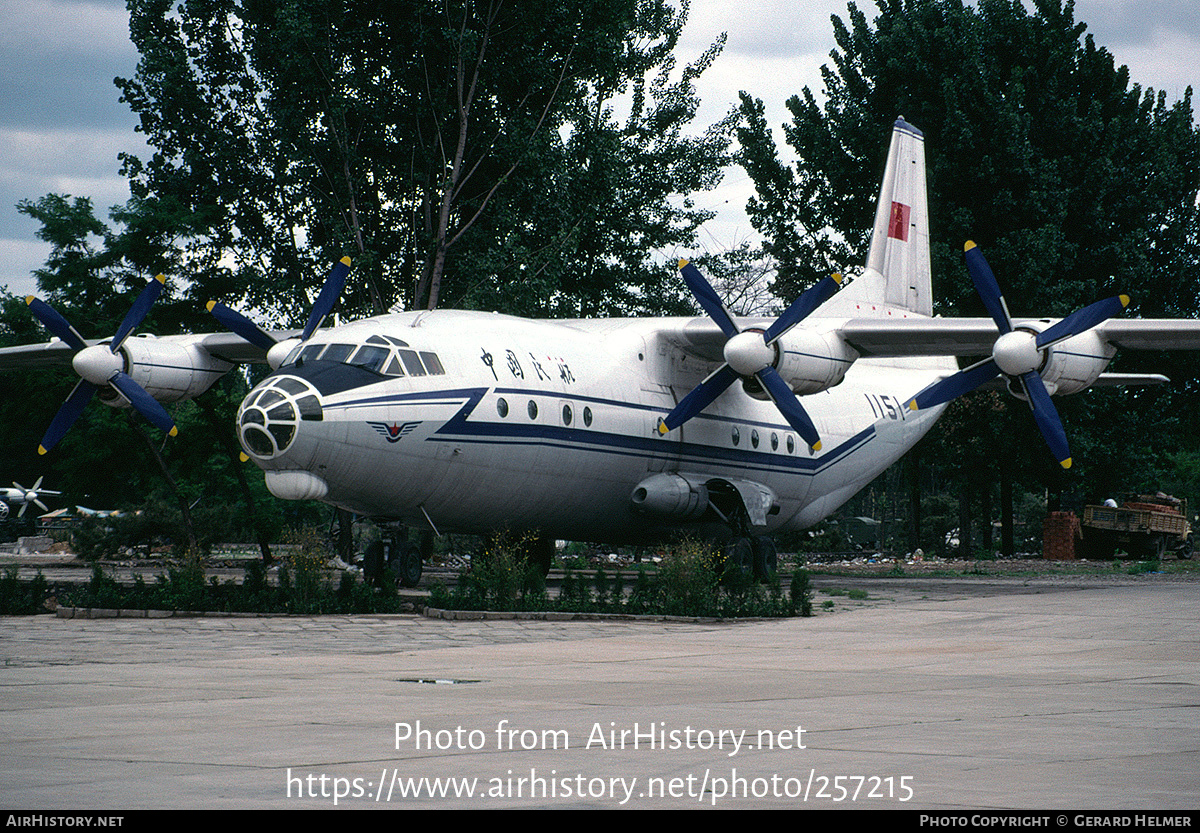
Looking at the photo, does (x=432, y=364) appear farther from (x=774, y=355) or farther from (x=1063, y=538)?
(x=1063, y=538)

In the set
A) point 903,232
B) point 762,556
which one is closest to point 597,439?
point 762,556

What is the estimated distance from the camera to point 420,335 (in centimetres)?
2102

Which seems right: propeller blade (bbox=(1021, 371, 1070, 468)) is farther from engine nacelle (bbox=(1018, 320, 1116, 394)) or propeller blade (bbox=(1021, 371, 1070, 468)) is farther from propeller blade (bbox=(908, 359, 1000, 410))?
propeller blade (bbox=(908, 359, 1000, 410))

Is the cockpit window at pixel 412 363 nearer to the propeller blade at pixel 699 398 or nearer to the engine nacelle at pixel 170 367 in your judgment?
the propeller blade at pixel 699 398

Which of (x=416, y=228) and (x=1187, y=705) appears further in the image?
(x=416, y=228)

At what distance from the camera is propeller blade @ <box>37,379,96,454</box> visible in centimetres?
2419

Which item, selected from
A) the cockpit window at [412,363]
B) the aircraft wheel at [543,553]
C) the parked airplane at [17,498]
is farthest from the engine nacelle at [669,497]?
the parked airplane at [17,498]

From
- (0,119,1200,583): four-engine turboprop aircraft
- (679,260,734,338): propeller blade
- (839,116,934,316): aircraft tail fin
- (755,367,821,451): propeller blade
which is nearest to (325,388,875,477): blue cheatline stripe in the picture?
(0,119,1200,583): four-engine turboprop aircraft

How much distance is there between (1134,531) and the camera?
39.9m

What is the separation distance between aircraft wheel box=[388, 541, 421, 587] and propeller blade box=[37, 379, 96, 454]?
7.06 metres

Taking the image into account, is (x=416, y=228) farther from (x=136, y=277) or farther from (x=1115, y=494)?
(x=1115, y=494)

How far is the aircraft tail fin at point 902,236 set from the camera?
32.4 m

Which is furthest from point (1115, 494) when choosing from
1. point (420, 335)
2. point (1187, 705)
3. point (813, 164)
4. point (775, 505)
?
point (1187, 705)
